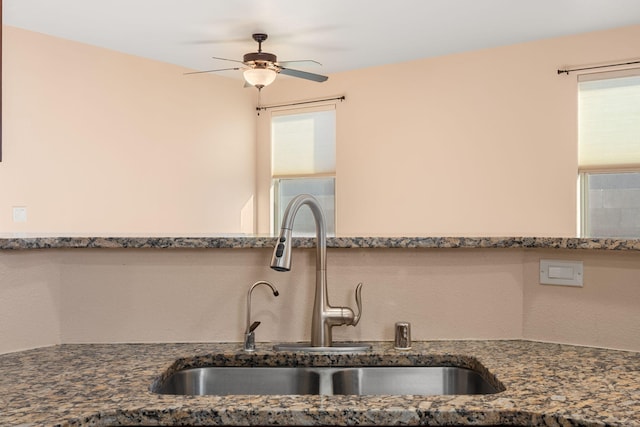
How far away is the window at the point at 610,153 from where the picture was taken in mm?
4684

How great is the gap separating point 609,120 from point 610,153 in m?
0.26

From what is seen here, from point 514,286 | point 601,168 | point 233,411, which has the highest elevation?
point 601,168

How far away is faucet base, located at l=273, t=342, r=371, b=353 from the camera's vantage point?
1.61 m

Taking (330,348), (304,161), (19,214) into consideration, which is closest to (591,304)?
(330,348)

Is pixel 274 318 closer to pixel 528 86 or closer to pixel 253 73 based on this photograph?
pixel 253 73

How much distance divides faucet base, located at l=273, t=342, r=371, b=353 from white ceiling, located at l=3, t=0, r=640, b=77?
298cm

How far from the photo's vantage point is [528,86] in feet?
16.8

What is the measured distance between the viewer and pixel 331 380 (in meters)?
1.57

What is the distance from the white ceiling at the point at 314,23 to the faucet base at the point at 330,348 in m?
2.98

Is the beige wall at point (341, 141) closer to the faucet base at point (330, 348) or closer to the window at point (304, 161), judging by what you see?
the window at point (304, 161)

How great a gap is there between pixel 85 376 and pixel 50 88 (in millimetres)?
4082

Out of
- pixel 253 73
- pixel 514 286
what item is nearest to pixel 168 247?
pixel 514 286

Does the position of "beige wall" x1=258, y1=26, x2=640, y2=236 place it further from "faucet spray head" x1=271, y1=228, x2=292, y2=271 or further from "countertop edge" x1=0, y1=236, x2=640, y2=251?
"faucet spray head" x1=271, y1=228, x2=292, y2=271

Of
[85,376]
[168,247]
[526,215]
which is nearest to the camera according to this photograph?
[85,376]
